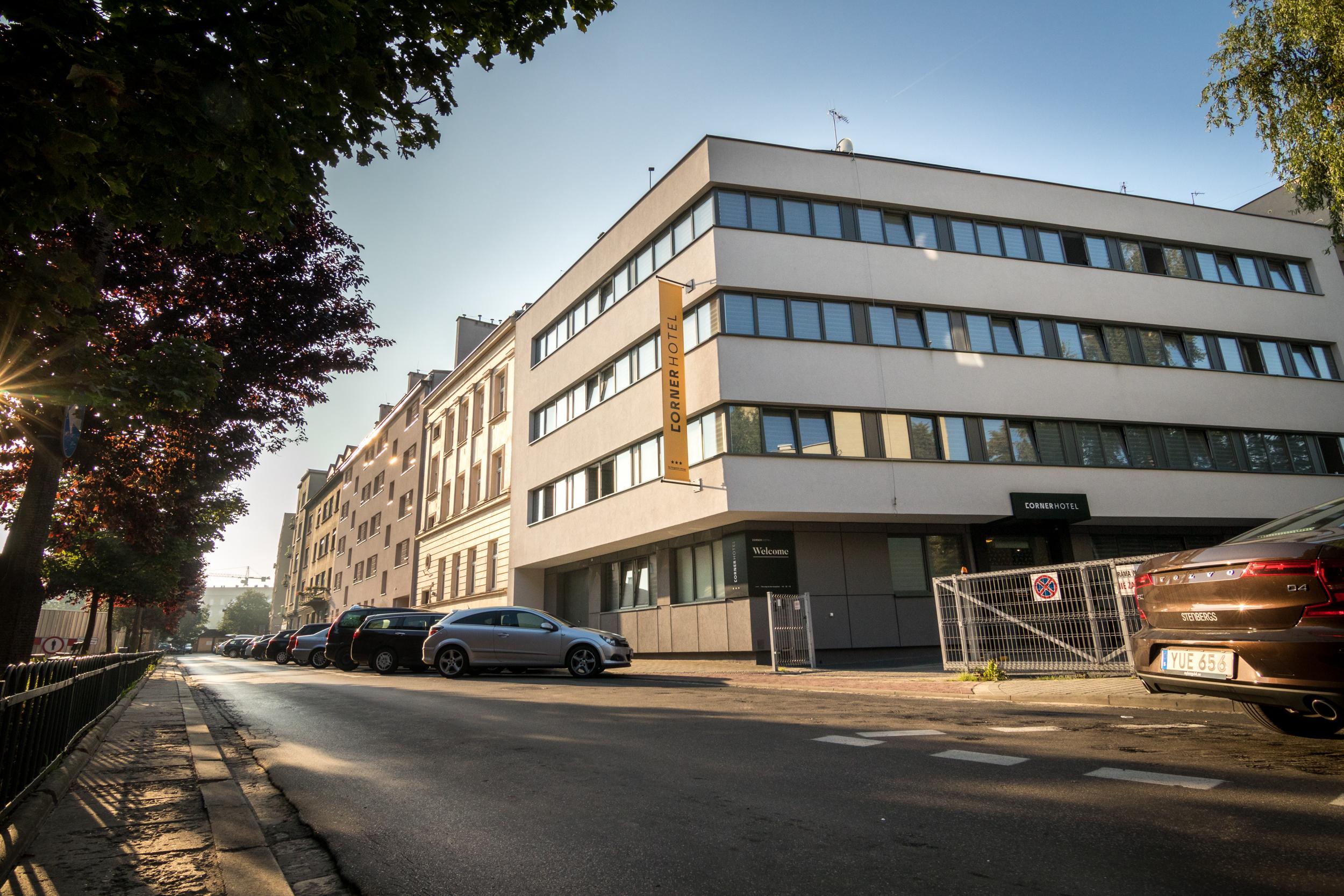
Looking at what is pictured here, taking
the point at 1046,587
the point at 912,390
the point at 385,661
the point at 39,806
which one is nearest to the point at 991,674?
the point at 1046,587

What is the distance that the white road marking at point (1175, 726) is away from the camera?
21.1 feet

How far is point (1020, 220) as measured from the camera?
22.0 m

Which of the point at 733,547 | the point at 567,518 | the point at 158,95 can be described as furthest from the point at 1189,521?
the point at 158,95

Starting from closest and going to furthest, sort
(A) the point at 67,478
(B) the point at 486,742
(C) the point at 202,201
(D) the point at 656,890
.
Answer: (D) the point at 656,890, (C) the point at 202,201, (B) the point at 486,742, (A) the point at 67,478

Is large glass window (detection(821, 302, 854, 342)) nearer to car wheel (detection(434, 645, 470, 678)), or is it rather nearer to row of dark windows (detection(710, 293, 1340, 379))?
row of dark windows (detection(710, 293, 1340, 379))

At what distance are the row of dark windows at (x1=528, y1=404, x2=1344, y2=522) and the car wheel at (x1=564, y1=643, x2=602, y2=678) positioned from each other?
5.25 m

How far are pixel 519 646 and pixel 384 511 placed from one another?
3526 centimetres

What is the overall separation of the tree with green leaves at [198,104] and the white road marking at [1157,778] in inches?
232

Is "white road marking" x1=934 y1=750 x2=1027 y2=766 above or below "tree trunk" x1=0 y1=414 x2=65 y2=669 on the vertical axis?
below

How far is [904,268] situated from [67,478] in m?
21.3

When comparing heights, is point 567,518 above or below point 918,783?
above

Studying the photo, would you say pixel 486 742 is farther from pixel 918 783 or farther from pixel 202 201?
pixel 202 201

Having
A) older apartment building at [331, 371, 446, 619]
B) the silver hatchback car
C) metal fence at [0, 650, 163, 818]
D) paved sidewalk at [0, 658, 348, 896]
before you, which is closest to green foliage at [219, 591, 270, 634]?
older apartment building at [331, 371, 446, 619]

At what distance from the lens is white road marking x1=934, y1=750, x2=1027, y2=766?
5.17m
